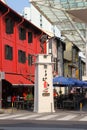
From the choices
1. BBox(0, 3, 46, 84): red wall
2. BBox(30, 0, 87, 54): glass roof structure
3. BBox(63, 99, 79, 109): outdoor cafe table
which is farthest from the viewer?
BBox(30, 0, 87, 54): glass roof structure

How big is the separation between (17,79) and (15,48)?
11.2 ft

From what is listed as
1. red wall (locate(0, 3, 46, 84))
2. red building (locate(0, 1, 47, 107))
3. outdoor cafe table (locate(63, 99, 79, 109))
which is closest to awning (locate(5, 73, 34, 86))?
red building (locate(0, 1, 47, 107))

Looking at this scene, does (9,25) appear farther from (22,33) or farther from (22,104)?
(22,104)

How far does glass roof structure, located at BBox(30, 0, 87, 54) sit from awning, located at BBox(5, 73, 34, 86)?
73.4 ft

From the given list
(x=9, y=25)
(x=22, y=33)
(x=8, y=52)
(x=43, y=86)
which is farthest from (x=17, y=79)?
(x=22, y=33)

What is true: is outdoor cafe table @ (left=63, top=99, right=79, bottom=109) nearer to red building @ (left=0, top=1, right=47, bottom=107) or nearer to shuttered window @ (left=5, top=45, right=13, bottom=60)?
red building @ (left=0, top=1, right=47, bottom=107)

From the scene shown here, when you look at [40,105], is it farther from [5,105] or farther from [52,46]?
[52,46]

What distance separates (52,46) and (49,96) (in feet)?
87.9

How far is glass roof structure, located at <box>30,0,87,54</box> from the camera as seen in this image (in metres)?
62.0

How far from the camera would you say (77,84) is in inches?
1618

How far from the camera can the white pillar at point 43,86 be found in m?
33.0

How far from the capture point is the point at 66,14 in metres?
69.9

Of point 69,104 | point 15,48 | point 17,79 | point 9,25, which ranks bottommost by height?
point 69,104

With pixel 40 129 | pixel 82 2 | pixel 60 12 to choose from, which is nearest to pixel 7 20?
pixel 40 129
